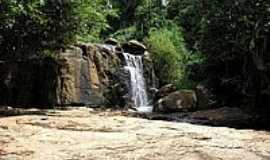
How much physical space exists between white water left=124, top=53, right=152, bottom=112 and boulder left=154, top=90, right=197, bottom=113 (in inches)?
180

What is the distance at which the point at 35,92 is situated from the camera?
22406mm

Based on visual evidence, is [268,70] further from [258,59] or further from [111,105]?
[111,105]

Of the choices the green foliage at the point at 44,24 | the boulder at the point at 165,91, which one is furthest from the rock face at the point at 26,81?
the boulder at the point at 165,91

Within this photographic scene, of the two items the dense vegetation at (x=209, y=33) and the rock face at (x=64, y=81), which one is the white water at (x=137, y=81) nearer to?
the rock face at (x=64, y=81)

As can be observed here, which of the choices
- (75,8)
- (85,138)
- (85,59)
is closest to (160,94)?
(85,59)

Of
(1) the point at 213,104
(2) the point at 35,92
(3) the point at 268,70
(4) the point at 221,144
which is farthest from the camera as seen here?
(2) the point at 35,92

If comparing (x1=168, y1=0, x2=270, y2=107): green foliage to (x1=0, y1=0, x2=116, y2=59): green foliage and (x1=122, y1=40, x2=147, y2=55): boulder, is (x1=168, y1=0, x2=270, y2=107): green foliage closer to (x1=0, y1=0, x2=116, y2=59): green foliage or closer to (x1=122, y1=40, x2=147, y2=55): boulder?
(x1=0, y1=0, x2=116, y2=59): green foliage

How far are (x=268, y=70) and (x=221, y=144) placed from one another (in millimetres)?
8769

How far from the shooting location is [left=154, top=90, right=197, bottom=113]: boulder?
63.9ft

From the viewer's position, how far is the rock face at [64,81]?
21812 mm

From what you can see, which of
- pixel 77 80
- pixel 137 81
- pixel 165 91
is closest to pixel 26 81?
pixel 77 80

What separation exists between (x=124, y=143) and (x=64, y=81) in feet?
49.5

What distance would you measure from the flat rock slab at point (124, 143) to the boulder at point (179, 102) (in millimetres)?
10102

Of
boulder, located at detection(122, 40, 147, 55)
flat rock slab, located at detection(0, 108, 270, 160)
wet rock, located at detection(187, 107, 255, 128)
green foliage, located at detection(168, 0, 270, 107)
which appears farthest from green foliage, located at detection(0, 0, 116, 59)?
boulder, located at detection(122, 40, 147, 55)
